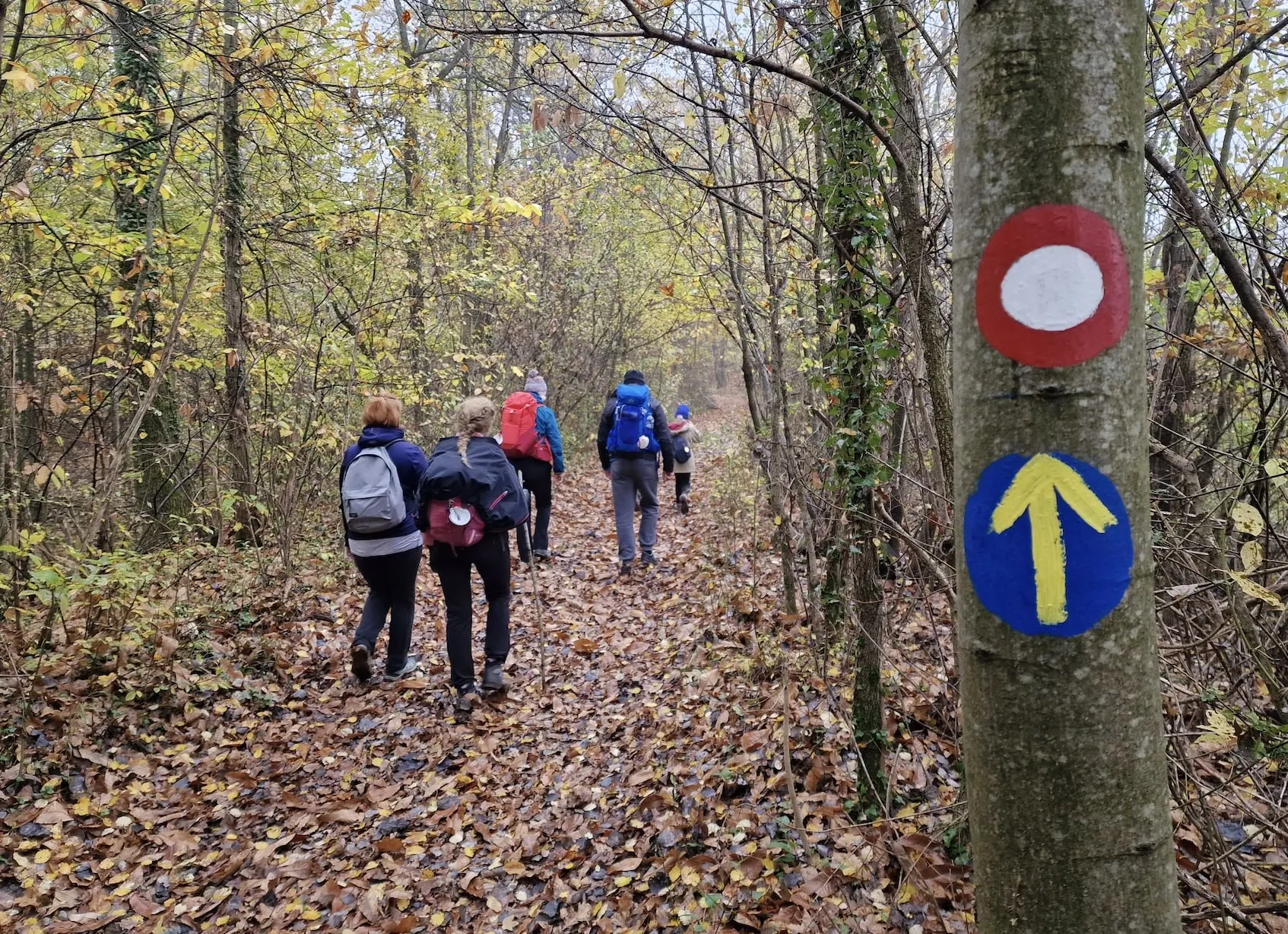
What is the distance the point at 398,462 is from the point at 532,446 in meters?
2.53

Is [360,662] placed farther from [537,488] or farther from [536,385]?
[536,385]

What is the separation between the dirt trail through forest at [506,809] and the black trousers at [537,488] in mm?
1780

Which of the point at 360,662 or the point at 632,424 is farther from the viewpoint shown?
the point at 632,424

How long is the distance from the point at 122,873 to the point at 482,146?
14.2 meters

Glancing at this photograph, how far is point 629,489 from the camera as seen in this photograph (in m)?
7.50

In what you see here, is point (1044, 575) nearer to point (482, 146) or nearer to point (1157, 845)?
point (1157, 845)

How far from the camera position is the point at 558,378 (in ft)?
45.9

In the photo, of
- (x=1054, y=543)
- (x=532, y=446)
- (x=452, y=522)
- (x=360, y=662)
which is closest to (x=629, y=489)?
(x=532, y=446)

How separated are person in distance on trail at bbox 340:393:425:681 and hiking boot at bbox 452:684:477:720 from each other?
2.24 ft

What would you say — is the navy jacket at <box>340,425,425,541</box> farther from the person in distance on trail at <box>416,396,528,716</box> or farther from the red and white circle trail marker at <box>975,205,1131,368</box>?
the red and white circle trail marker at <box>975,205,1131,368</box>

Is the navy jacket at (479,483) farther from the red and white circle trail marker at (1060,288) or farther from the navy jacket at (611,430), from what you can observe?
the red and white circle trail marker at (1060,288)

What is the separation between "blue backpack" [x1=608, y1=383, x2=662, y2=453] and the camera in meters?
7.24

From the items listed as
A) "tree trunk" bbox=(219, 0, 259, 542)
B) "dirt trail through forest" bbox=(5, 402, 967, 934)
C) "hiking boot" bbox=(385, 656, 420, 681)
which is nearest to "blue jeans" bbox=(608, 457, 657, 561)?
"dirt trail through forest" bbox=(5, 402, 967, 934)

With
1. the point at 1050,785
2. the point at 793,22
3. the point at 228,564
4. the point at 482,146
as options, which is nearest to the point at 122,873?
the point at 228,564
